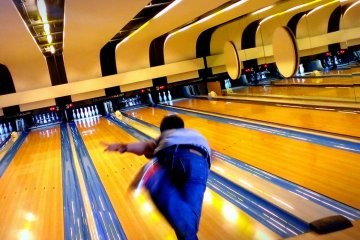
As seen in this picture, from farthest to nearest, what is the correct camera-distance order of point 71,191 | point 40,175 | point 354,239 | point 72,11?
point 40,175 < point 72,11 < point 71,191 < point 354,239

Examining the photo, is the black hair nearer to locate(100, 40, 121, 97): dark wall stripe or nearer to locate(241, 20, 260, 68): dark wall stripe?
locate(241, 20, 260, 68): dark wall stripe

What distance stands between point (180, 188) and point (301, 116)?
4383 millimetres

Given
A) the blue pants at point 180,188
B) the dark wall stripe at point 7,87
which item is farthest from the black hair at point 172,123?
the dark wall stripe at point 7,87

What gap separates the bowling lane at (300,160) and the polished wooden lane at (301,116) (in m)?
0.49

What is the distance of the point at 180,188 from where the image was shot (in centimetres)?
200

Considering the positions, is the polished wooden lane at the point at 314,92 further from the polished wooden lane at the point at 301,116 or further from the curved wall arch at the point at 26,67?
the curved wall arch at the point at 26,67

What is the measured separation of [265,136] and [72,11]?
3211mm

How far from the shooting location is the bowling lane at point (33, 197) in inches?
136

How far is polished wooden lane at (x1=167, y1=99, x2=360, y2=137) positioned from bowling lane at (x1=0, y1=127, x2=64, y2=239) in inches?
132

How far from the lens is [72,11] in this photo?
203 inches

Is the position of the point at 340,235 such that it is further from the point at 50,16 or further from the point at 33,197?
the point at 50,16

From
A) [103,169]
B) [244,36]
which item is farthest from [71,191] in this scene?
[244,36]

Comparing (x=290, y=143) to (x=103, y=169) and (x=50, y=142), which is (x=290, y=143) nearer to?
(x=103, y=169)

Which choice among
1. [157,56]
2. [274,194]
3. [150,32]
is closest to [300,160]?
[274,194]
